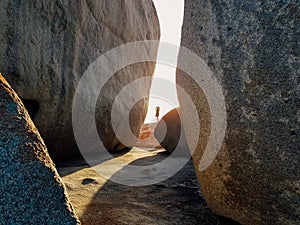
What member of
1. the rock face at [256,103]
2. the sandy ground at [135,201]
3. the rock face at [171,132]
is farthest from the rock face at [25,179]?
the rock face at [171,132]

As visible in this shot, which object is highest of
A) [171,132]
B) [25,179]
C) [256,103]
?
[256,103]

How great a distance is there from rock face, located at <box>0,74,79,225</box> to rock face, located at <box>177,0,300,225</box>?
2.71 ft

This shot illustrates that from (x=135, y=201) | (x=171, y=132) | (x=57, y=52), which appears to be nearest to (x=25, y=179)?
(x=135, y=201)

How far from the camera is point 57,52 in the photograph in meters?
2.60

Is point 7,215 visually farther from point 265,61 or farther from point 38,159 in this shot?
point 265,61

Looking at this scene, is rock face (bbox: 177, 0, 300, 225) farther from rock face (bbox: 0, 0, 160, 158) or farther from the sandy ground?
rock face (bbox: 0, 0, 160, 158)

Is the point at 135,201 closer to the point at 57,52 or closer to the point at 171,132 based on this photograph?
the point at 57,52

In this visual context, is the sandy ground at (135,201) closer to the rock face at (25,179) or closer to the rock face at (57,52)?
the rock face at (57,52)

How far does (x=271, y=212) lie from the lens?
1.24 metres

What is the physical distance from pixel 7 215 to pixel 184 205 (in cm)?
133

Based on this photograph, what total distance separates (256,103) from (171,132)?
3670mm

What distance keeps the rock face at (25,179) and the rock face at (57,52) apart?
1.35 meters

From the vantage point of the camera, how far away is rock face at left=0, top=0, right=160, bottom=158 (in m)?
2.14

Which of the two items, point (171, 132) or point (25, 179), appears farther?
point (171, 132)
